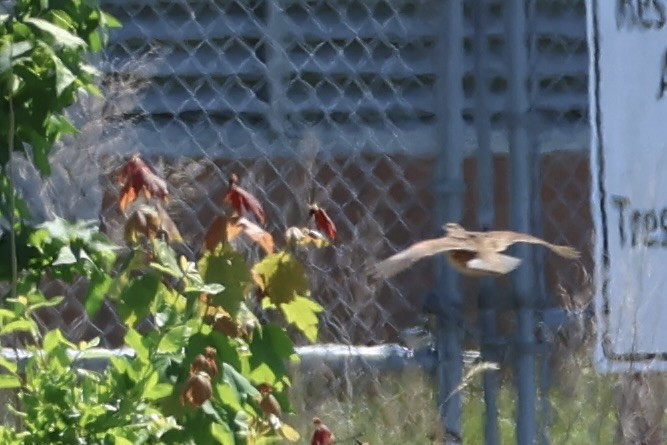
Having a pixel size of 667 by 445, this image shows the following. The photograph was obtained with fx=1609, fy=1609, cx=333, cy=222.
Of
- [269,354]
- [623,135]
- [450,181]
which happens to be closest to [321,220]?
[269,354]

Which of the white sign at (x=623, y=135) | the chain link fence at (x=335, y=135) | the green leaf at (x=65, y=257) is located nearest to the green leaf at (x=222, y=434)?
the green leaf at (x=65, y=257)

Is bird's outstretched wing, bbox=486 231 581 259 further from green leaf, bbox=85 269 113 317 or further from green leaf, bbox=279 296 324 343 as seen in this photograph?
green leaf, bbox=85 269 113 317

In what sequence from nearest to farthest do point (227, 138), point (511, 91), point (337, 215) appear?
point (511, 91)
point (227, 138)
point (337, 215)

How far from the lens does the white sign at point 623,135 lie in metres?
2.70

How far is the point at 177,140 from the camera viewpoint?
3773mm

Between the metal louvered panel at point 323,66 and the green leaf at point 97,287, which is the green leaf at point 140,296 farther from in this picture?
the metal louvered panel at point 323,66

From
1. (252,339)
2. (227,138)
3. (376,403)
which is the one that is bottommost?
(376,403)

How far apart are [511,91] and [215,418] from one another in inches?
47.1

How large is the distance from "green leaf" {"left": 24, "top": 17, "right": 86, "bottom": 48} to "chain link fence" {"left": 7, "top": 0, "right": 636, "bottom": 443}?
2.94 feet

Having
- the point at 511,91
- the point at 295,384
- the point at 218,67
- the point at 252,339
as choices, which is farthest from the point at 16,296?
the point at 218,67

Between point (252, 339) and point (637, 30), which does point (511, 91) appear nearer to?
point (637, 30)

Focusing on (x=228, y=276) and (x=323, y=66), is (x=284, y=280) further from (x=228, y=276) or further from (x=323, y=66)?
(x=323, y=66)

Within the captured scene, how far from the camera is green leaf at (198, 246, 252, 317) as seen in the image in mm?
2391

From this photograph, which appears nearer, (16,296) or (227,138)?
(16,296)
